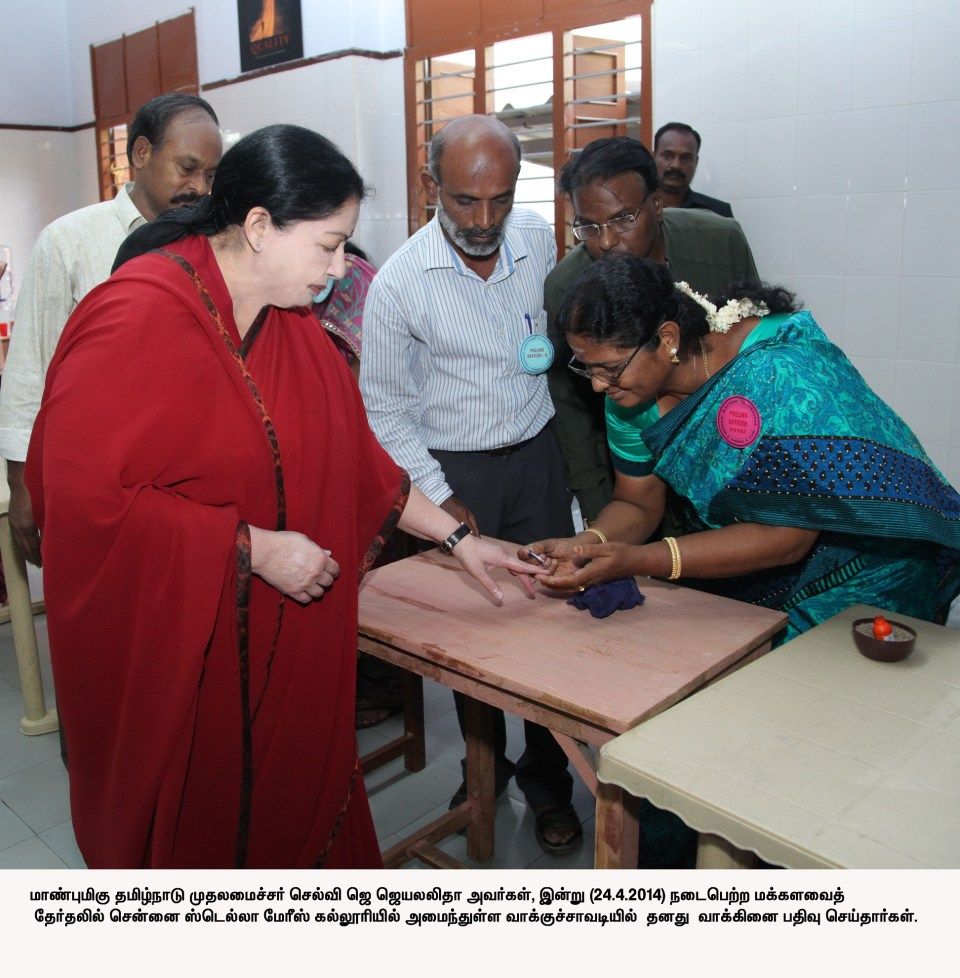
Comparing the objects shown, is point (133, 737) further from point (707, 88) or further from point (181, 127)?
point (707, 88)

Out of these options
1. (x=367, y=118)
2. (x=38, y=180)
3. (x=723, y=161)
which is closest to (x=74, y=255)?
(x=723, y=161)

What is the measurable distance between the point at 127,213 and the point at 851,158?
9.45 feet

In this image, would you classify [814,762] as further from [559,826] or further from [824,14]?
[824,14]

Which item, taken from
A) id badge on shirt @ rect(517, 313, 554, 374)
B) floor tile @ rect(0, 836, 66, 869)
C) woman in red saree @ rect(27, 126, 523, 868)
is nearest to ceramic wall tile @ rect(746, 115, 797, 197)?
id badge on shirt @ rect(517, 313, 554, 374)

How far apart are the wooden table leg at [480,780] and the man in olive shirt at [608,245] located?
632 millimetres

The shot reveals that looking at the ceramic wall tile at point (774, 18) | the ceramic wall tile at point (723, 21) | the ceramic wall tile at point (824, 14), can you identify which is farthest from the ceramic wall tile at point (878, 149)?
the ceramic wall tile at point (723, 21)

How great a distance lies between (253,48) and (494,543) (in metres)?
5.01

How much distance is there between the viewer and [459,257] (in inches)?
96.7

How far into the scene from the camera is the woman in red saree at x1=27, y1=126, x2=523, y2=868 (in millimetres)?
1406

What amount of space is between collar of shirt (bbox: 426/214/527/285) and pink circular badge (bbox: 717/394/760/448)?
0.90 meters

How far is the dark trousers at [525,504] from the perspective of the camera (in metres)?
2.50

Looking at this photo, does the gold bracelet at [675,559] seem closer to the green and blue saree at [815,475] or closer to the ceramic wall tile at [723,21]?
the green and blue saree at [815,475]

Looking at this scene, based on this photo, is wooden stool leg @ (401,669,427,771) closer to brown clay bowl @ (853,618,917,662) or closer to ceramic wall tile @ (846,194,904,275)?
brown clay bowl @ (853,618,917,662)

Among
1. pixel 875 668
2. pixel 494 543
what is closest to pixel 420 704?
pixel 494 543
